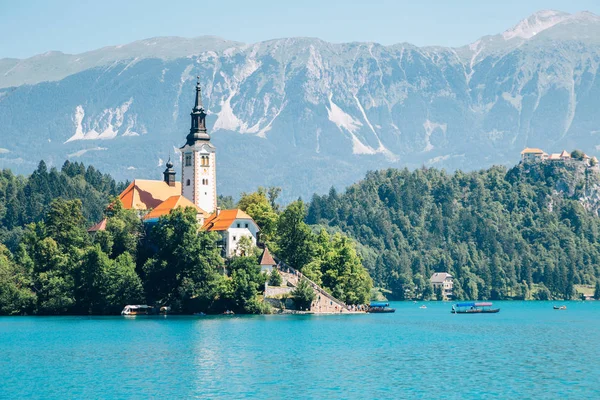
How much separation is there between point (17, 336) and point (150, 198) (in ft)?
181

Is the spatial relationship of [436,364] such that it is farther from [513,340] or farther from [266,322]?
[266,322]

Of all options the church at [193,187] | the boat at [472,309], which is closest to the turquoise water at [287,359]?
the church at [193,187]

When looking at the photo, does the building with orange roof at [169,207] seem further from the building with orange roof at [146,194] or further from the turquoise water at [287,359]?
the turquoise water at [287,359]

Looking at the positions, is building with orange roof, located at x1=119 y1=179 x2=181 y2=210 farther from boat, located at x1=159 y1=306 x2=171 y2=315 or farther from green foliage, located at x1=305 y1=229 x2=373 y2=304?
green foliage, located at x1=305 y1=229 x2=373 y2=304

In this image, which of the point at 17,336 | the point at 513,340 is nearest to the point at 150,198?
the point at 17,336

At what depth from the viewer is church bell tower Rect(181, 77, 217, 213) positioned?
15675 cm

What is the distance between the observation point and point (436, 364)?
8169 centimetres

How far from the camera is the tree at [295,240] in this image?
5694 inches

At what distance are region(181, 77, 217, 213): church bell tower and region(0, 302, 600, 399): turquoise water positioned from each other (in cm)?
3191

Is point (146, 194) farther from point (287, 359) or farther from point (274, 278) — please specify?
point (287, 359)

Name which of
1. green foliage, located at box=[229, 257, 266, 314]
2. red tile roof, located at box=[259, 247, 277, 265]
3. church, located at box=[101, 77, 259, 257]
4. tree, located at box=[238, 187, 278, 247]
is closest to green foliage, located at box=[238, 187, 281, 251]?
tree, located at box=[238, 187, 278, 247]

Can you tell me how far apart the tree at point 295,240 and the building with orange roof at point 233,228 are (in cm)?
378

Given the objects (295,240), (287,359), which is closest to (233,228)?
(295,240)

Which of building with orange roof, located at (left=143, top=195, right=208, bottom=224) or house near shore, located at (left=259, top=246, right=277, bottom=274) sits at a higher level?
building with orange roof, located at (left=143, top=195, right=208, bottom=224)
